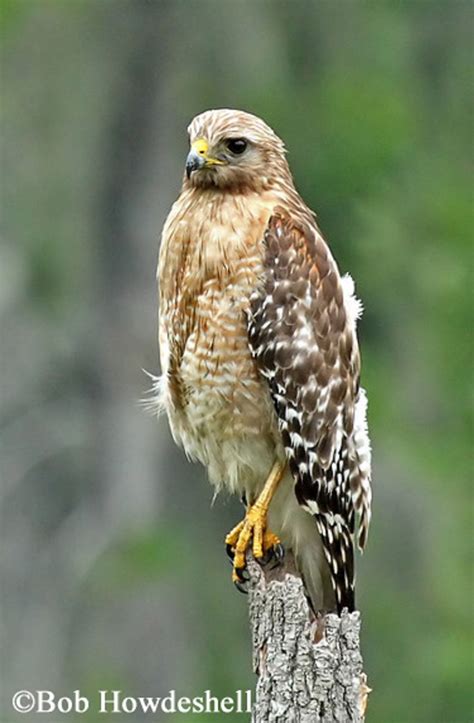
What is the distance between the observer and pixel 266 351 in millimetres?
6410

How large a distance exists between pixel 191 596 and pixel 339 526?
7.13 meters

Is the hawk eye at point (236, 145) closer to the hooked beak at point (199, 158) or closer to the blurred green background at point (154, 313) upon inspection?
the hooked beak at point (199, 158)

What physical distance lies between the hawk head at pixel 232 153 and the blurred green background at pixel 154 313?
5.75 m

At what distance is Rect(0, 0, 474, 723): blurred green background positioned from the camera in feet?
41.5

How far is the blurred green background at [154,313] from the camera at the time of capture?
41.5 ft

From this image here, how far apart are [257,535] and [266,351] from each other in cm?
61

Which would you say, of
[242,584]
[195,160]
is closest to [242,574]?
[242,584]

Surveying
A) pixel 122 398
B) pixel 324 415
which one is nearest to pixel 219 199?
pixel 324 415

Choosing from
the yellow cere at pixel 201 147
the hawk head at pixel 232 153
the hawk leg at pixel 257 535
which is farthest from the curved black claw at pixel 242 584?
the yellow cere at pixel 201 147

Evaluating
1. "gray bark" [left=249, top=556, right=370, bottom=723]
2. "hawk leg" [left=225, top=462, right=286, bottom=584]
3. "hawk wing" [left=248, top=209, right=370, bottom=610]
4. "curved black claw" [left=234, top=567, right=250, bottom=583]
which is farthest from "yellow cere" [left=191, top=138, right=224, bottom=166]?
"gray bark" [left=249, top=556, right=370, bottom=723]

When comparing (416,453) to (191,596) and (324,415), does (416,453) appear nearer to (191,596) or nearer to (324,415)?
(191,596)

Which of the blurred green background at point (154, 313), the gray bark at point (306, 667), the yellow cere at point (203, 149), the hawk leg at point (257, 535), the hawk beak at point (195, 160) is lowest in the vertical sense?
the gray bark at point (306, 667)

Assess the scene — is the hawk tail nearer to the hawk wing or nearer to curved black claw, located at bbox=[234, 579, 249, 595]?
the hawk wing

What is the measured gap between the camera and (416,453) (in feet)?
41.5
